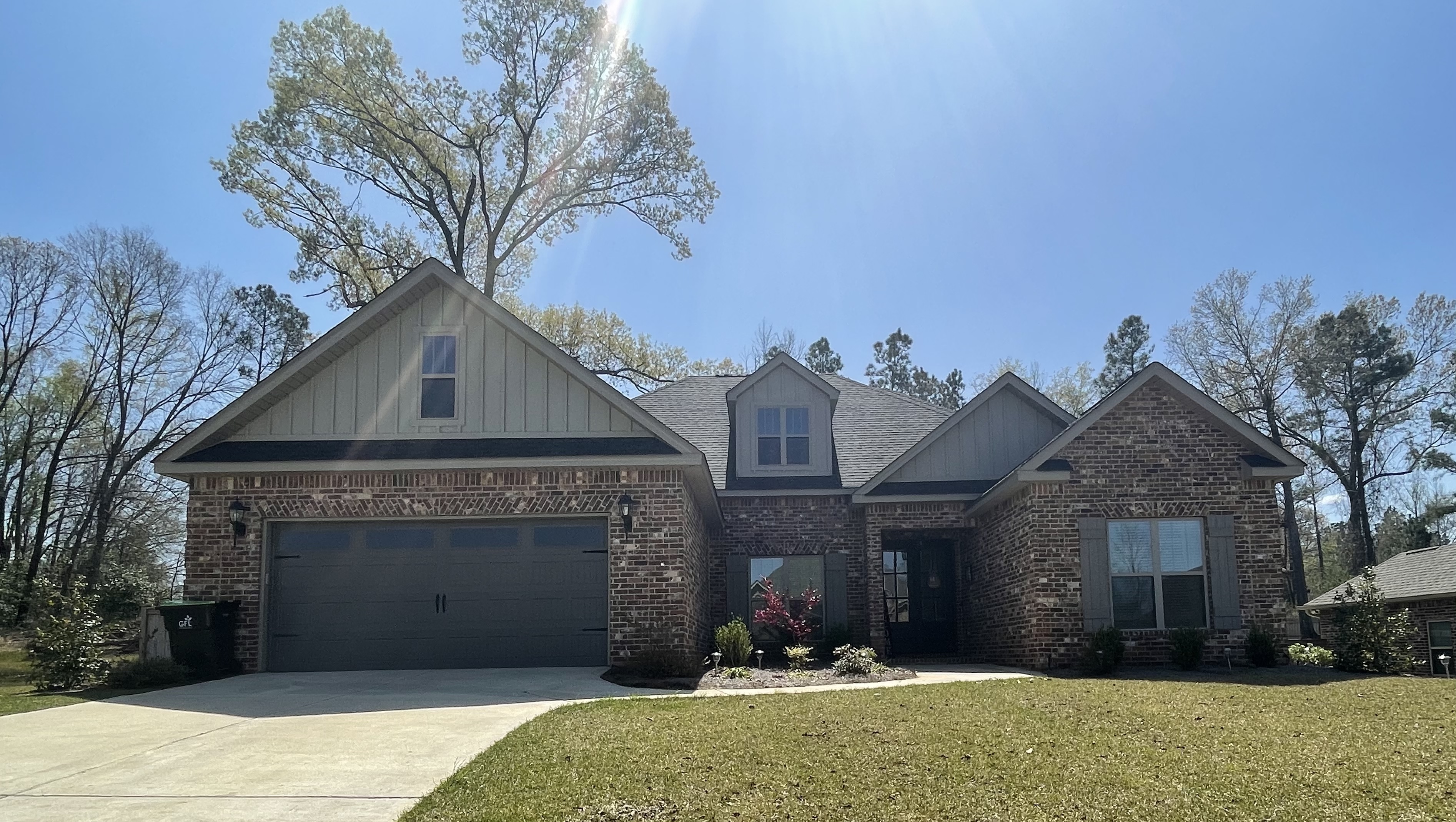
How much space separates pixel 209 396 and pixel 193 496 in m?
22.6

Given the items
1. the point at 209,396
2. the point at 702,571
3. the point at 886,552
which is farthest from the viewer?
the point at 209,396

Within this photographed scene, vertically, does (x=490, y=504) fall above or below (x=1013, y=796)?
above

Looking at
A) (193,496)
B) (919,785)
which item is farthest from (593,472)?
(919,785)

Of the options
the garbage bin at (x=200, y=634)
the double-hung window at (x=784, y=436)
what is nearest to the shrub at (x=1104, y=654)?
the double-hung window at (x=784, y=436)

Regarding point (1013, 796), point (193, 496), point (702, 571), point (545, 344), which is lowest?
point (1013, 796)

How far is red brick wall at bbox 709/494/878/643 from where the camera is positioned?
1781 centimetres

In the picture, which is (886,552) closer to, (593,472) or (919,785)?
(593,472)

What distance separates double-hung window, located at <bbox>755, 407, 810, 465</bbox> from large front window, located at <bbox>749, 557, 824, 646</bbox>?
1.75 meters

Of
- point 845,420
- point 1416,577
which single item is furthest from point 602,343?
point 1416,577

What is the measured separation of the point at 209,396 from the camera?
111 ft

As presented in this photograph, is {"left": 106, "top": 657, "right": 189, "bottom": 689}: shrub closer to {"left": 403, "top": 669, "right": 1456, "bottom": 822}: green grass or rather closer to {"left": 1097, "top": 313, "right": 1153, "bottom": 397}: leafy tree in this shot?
{"left": 403, "top": 669, "right": 1456, "bottom": 822}: green grass

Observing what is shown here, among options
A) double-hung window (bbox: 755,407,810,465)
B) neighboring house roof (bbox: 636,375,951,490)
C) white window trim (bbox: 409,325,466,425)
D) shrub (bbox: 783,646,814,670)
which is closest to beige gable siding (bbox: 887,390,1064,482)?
neighboring house roof (bbox: 636,375,951,490)

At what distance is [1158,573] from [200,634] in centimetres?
1230

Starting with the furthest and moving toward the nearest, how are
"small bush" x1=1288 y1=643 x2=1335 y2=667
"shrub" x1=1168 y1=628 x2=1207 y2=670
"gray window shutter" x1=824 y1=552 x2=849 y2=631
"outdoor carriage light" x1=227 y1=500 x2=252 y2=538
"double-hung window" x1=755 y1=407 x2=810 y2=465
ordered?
"double-hung window" x1=755 y1=407 x2=810 y2=465 < "gray window shutter" x1=824 y1=552 x2=849 y2=631 < "small bush" x1=1288 y1=643 x2=1335 y2=667 < "outdoor carriage light" x1=227 y1=500 x2=252 y2=538 < "shrub" x1=1168 y1=628 x2=1207 y2=670
